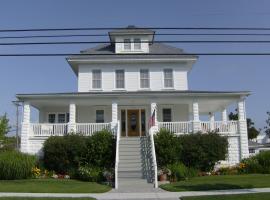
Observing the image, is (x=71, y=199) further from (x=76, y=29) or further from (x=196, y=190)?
(x=76, y=29)

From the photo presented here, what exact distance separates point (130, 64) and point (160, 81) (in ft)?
9.24

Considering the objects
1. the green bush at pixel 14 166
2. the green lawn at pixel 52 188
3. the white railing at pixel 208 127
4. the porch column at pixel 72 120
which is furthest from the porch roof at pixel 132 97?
the green lawn at pixel 52 188

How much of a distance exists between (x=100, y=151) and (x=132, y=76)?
33.1 ft

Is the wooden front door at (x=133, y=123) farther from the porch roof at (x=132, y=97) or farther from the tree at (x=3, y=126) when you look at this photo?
the tree at (x=3, y=126)

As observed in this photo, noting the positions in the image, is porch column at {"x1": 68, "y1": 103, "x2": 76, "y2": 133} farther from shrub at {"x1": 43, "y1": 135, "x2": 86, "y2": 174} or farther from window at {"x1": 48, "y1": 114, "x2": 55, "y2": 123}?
window at {"x1": 48, "y1": 114, "x2": 55, "y2": 123}

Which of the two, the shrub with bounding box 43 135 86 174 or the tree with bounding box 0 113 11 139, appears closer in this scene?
the shrub with bounding box 43 135 86 174

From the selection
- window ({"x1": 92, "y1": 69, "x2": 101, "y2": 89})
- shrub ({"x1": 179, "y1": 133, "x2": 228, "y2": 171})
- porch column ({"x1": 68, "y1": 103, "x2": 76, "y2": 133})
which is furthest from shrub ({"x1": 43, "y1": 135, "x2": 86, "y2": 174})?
window ({"x1": 92, "y1": 69, "x2": 101, "y2": 89})

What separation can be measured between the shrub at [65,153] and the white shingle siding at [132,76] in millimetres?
7999

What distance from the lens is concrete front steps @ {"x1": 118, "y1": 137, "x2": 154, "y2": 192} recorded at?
63.3 feet

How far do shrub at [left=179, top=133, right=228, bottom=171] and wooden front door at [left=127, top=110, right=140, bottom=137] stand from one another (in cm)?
679

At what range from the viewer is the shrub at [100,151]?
2384 centimetres

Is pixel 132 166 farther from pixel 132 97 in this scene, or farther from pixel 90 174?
A: pixel 132 97

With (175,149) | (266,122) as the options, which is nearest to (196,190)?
(175,149)

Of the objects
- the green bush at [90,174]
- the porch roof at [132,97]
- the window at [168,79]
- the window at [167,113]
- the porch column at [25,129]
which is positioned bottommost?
the green bush at [90,174]
